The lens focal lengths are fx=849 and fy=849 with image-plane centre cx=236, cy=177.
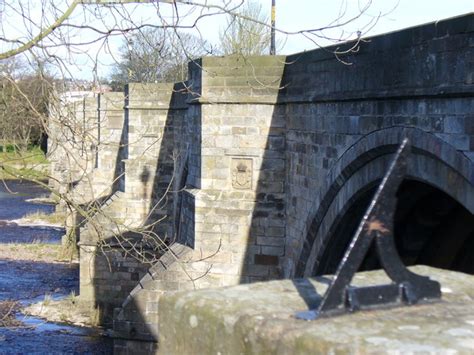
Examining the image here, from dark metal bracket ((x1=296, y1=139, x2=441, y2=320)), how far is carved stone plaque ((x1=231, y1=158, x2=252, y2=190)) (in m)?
8.73

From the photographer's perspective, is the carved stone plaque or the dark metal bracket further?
the carved stone plaque

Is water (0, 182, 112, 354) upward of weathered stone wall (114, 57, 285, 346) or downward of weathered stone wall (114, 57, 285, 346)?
downward

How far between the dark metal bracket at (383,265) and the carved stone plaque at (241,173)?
8.73 meters

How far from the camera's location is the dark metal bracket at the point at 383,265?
7.02 feet

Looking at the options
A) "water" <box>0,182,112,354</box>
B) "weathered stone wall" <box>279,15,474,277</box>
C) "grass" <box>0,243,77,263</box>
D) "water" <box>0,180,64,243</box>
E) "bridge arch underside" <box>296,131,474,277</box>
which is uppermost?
"weathered stone wall" <box>279,15,474,277</box>

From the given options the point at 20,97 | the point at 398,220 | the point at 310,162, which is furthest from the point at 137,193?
the point at 20,97

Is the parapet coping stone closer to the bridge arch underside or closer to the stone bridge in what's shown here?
the stone bridge

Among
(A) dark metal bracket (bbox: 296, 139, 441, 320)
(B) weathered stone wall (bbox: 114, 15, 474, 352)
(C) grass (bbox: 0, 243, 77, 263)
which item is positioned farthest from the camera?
(C) grass (bbox: 0, 243, 77, 263)

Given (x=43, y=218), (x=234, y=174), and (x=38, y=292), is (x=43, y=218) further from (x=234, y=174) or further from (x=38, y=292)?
(x=234, y=174)

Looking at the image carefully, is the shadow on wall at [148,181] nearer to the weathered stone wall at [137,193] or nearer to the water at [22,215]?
the weathered stone wall at [137,193]

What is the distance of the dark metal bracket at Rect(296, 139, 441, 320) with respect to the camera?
2141 mm

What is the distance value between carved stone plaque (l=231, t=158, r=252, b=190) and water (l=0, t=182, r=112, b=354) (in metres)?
3.04

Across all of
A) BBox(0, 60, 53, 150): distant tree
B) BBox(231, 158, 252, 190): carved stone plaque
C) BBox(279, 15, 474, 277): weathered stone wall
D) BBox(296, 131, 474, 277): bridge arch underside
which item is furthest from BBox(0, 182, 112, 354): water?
BBox(279, 15, 474, 277): weathered stone wall

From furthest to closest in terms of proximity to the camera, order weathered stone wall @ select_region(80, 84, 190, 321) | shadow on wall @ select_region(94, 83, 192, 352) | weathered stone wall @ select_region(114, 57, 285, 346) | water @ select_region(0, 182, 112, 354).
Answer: weathered stone wall @ select_region(80, 84, 190, 321)
shadow on wall @ select_region(94, 83, 192, 352)
water @ select_region(0, 182, 112, 354)
weathered stone wall @ select_region(114, 57, 285, 346)
